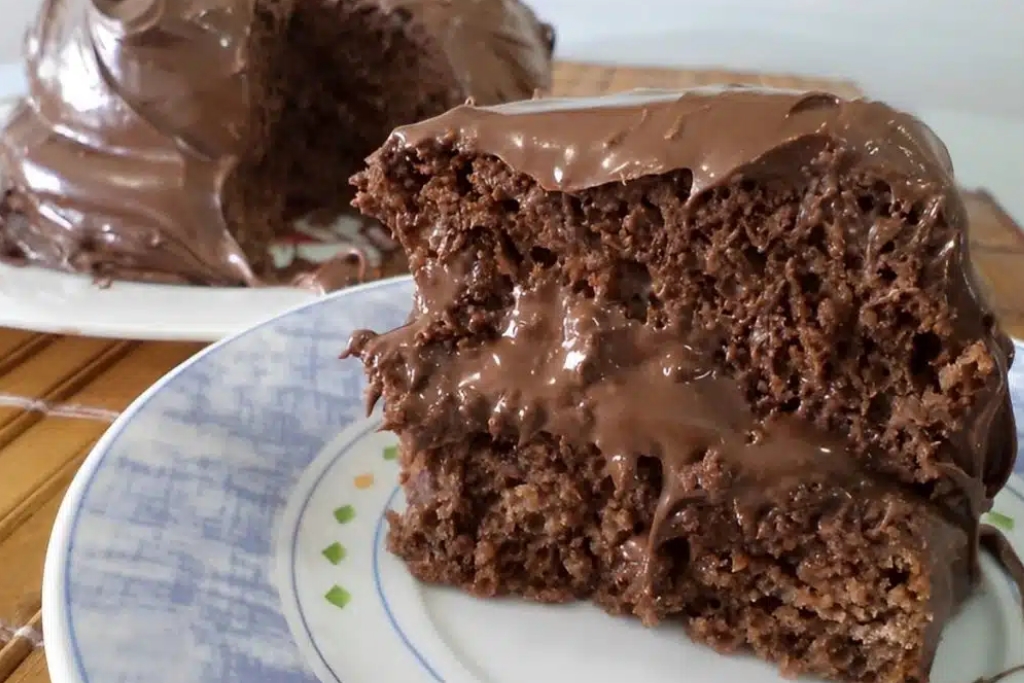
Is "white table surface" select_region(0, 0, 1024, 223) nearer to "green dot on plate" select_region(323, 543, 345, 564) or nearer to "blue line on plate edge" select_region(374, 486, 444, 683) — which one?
"blue line on plate edge" select_region(374, 486, 444, 683)

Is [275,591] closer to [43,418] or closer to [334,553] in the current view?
[334,553]

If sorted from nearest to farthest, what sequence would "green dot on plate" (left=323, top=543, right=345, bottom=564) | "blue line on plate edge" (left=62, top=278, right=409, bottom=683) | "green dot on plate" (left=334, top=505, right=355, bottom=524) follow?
1. "blue line on plate edge" (left=62, top=278, right=409, bottom=683)
2. "green dot on plate" (left=323, top=543, right=345, bottom=564)
3. "green dot on plate" (left=334, top=505, right=355, bottom=524)

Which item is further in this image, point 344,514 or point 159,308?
point 159,308

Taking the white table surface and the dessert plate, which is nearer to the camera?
the dessert plate

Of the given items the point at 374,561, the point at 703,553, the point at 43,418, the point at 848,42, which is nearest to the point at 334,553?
the point at 374,561

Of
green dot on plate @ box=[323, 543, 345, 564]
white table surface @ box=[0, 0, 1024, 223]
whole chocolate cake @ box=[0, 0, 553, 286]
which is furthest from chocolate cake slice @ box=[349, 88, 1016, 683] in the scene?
white table surface @ box=[0, 0, 1024, 223]

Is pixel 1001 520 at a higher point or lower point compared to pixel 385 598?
higher

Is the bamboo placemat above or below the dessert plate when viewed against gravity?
below

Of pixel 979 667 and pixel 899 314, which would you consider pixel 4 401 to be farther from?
pixel 979 667
